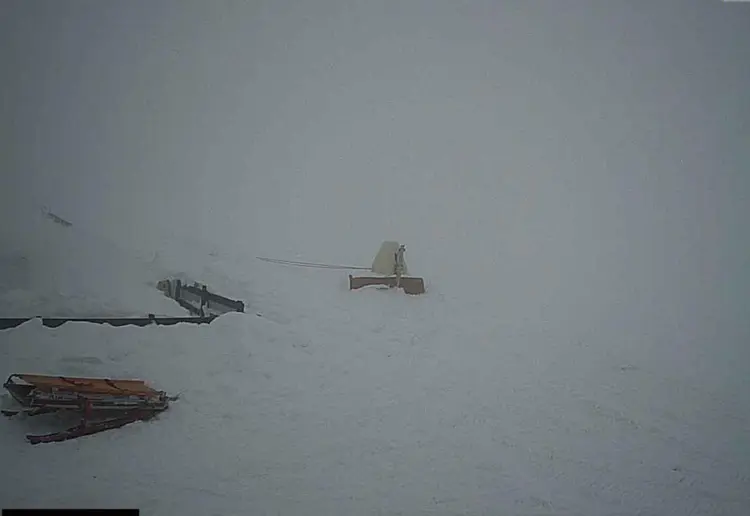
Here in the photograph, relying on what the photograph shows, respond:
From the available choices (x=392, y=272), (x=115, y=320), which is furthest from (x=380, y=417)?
(x=115, y=320)

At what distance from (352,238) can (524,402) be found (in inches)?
24.2

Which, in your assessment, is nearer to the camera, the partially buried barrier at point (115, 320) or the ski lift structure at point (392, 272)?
the partially buried barrier at point (115, 320)

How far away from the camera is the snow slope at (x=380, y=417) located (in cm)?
165

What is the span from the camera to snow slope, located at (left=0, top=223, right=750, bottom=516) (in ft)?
5.42

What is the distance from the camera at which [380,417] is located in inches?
69.0

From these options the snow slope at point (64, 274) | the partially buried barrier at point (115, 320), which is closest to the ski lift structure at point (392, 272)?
the partially buried barrier at point (115, 320)

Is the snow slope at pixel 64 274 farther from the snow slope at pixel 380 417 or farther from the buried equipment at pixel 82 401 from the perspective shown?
the buried equipment at pixel 82 401

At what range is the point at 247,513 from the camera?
5.47 feet

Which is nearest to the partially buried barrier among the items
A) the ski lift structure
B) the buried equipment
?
the buried equipment

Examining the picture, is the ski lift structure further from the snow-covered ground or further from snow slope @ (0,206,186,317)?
snow slope @ (0,206,186,317)

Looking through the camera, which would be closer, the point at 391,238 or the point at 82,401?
the point at 82,401

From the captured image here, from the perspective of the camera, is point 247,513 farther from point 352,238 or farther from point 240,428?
point 352,238

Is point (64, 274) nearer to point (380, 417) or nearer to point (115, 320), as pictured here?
point (115, 320)

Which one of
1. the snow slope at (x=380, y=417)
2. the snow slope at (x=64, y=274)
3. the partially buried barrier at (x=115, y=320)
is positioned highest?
the snow slope at (x=64, y=274)
